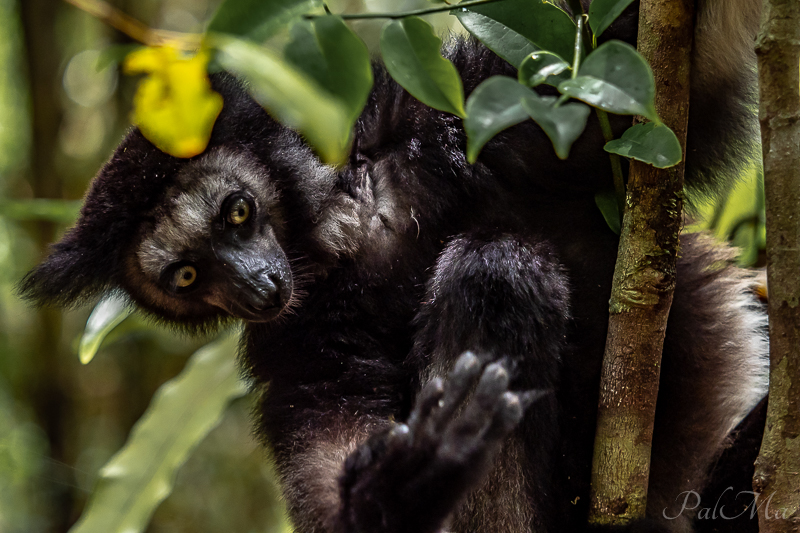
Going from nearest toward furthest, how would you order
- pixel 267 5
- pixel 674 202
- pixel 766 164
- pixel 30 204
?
1. pixel 267 5
2. pixel 766 164
3. pixel 674 202
4. pixel 30 204

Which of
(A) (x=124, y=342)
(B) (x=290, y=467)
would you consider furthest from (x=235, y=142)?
(A) (x=124, y=342)

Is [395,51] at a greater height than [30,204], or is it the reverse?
[395,51]

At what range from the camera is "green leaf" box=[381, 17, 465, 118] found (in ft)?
3.62

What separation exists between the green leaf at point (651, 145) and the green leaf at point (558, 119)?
13.2 inches

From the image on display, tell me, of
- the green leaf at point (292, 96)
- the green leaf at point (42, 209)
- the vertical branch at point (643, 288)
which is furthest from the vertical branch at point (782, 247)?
the green leaf at point (42, 209)

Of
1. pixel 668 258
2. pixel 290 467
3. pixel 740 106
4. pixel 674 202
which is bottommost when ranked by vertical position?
pixel 290 467

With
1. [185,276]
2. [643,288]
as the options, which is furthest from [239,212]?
[643,288]

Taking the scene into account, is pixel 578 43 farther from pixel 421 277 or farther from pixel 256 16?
pixel 421 277

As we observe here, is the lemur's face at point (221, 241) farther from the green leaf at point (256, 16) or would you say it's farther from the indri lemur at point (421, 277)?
the green leaf at point (256, 16)

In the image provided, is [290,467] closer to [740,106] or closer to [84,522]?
[84,522]

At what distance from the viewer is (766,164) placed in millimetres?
1461

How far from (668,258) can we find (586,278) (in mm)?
557

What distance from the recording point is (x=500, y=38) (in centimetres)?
146

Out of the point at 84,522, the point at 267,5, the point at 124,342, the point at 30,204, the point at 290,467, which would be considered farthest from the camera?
the point at 124,342
